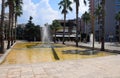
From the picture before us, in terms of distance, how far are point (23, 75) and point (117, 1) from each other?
129 m

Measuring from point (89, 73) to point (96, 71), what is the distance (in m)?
0.55

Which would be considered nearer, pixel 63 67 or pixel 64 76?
pixel 64 76

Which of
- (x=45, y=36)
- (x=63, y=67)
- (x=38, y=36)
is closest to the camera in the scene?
(x=63, y=67)

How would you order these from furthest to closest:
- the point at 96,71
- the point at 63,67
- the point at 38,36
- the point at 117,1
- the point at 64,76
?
the point at 117,1 → the point at 38,36 → the point at 63,67 → the point at 96,71 → the point at 64,76

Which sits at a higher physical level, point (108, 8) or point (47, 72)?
point (108, 8)

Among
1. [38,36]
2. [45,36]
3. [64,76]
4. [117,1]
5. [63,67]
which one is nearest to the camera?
[64,76]

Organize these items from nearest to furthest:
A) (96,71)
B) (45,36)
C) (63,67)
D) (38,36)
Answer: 1. (96,71)
2. (63,67)
3. (45,36)
4. (38,36)

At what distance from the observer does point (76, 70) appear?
1234cm

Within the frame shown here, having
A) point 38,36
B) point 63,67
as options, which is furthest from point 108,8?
point 63,67

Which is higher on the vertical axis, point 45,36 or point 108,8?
point 108,8

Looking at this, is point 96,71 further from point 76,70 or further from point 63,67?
point 63,67

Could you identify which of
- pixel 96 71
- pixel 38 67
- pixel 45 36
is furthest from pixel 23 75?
pixel 45 36

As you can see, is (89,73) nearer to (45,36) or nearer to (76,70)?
(76,70)

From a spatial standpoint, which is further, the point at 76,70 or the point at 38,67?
the point at 38,67
